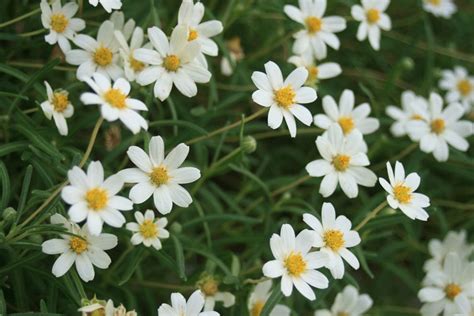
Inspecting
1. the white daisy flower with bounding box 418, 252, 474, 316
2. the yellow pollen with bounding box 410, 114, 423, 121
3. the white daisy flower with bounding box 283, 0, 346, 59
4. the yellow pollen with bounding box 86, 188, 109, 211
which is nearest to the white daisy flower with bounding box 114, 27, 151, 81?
the yellow pollen with bounding box 86, 188, 109, 211

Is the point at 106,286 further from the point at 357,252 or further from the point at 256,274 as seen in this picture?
the point at 357,252

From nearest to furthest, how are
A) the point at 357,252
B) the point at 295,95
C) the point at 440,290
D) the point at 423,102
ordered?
the point at 295,95
the point at 357,252
the point at 440,290
the point at 423,102

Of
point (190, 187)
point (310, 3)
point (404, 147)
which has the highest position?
point (310, 3)

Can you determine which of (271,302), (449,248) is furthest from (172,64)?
(449,248)

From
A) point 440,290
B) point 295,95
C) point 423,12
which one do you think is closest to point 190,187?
point 295,95

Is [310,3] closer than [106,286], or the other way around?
[106,286]

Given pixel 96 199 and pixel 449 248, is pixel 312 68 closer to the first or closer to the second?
pixel 449 248
